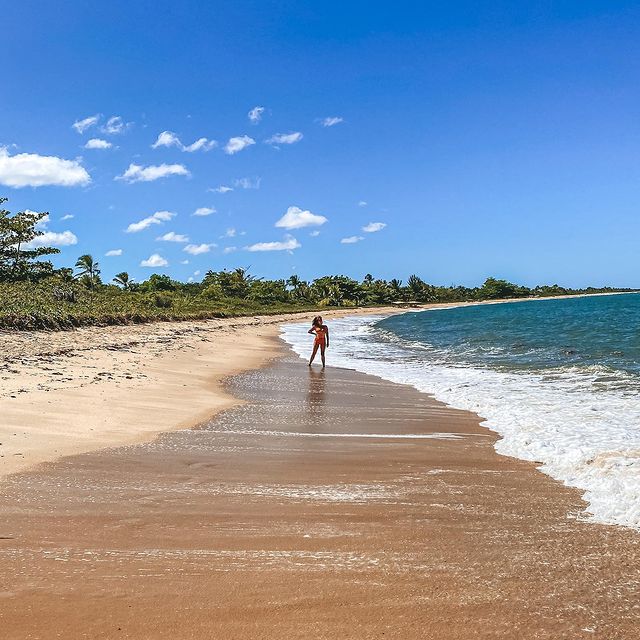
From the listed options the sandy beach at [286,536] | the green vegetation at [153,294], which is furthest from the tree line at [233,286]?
the sandy beach at [286,536]

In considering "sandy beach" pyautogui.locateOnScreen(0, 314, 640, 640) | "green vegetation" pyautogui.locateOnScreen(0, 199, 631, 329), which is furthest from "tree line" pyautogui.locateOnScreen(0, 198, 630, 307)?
"sandy beach" pyautogui.locateOnScreen(0, 314, 640, 640)

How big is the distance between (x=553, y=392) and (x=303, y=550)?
9.90m

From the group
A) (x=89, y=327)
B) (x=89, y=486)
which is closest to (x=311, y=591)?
(x=89, y=486)

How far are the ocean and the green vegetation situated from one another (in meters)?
11.2

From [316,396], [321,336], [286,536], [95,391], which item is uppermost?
[321,336]

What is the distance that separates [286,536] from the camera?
4293mm

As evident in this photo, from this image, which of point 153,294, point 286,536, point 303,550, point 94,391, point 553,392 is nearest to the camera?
point 303,550

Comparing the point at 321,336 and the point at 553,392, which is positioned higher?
the point at 321,336

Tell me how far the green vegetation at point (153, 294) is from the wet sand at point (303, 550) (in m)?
17.9

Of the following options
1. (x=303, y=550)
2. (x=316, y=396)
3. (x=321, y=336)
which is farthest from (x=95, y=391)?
(x=321, y=336)

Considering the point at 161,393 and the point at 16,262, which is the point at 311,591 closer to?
the point at 161,393

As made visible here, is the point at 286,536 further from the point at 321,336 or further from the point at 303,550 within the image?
the point at 321,336

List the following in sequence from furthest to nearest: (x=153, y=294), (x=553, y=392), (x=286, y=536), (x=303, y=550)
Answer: (x=153, y=294) < (x=553, y=392) < (x=286, y=536) < (x=303, y=550)

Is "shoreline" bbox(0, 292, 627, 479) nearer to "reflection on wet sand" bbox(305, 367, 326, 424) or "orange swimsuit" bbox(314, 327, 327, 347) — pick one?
"reflection on wet sand" bbox(305, 367, 326, 424)
